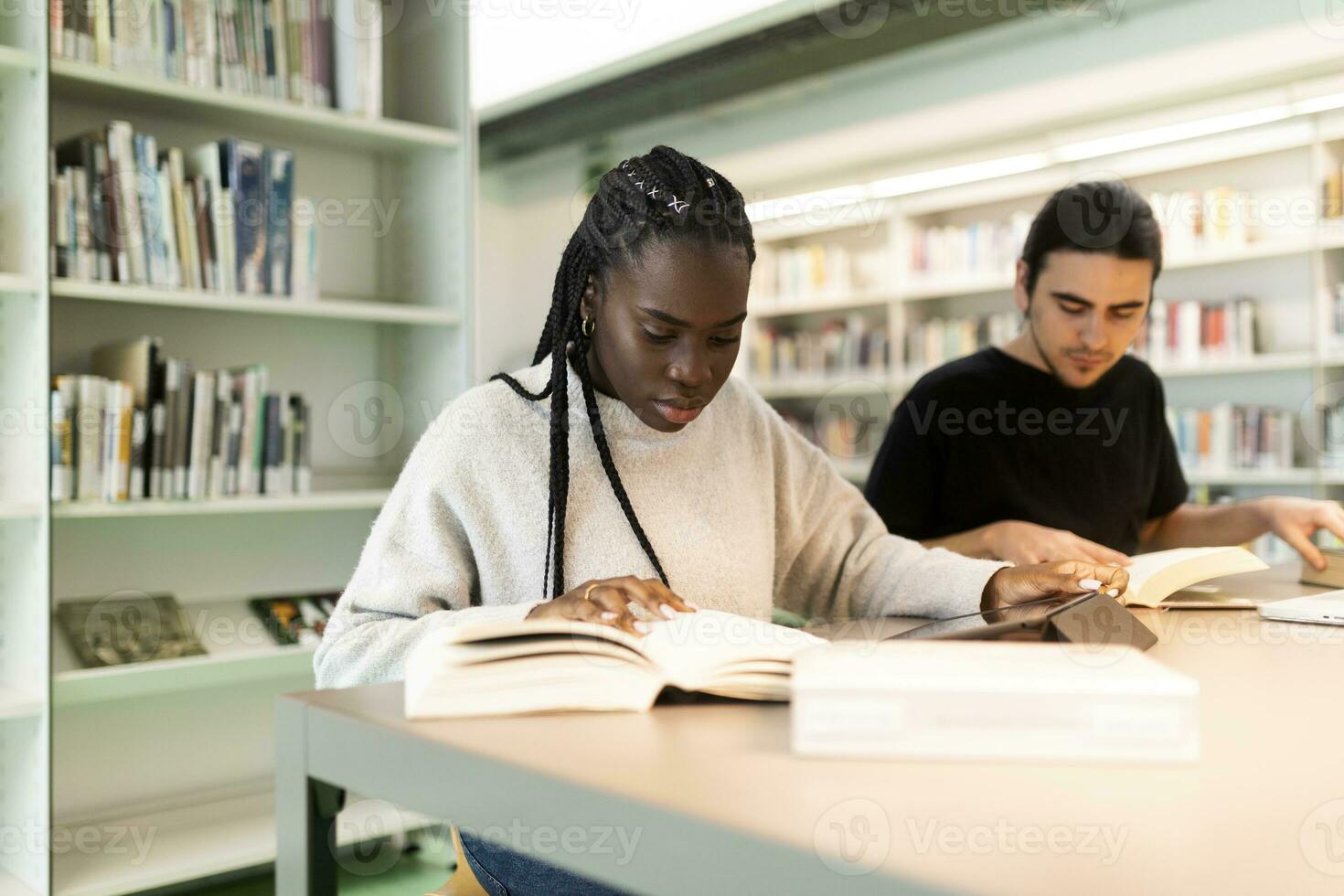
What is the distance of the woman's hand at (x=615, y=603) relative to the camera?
0.83 metres

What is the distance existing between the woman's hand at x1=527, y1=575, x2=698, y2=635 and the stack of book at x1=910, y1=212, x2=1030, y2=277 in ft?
14.2

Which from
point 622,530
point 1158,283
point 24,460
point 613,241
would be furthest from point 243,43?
point 1158,283

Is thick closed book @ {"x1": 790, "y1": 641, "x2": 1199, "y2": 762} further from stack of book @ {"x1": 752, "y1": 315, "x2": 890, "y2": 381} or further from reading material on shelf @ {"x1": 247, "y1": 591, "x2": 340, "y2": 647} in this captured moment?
stack of book @ {"x1": 752, "y1": 315, "x2": 890, "y2": 381}

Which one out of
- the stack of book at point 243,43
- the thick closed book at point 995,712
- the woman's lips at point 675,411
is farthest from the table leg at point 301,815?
the stack of book at point 243,43

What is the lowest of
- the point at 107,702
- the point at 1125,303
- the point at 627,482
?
the point at 107,702

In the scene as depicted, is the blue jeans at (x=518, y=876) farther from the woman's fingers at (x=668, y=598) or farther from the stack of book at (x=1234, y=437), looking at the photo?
the stack of book at (x=1234, y=437)

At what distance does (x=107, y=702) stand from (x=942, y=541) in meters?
1.81

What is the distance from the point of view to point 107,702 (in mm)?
2420

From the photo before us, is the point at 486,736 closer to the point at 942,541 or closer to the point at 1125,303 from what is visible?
the point at 942,541

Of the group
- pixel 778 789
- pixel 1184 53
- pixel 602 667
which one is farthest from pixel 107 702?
pixel 1184 53

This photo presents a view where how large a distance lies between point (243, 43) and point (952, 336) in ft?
11.7

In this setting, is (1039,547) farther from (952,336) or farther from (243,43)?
(952,336)

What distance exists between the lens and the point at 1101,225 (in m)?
1.78

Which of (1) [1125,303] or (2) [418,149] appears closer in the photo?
(1) [1125,303]
